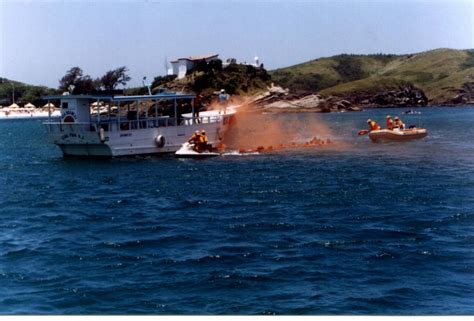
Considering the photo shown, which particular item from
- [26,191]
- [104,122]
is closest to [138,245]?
[26,191]

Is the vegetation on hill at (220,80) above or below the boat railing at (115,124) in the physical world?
Answer: above

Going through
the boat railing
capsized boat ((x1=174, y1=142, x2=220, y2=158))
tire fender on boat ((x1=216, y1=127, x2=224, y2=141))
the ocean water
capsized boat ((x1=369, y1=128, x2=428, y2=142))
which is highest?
the boat railing

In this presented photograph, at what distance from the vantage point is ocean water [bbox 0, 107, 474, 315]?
21.8 meters

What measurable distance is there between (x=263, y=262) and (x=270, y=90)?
17216 centimetres

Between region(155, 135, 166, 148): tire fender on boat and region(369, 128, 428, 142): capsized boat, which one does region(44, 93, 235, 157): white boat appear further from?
region(369, 128, 428, 142): capsized boat

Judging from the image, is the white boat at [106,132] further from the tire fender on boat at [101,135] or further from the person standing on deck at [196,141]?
the person standing on deck at [196,141]

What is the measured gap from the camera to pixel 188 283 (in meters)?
23.5

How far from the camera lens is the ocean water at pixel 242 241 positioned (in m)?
21.8

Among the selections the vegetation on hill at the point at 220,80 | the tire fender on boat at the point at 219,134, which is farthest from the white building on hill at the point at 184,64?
the tire fender on boat at the point at 219,134

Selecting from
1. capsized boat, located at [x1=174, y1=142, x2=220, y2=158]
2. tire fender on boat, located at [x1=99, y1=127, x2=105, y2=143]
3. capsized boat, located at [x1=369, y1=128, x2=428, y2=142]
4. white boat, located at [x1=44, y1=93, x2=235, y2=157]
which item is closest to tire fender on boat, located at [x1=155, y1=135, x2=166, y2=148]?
white boat, located at [x1=44, y1=93, x2=235, y2=157]

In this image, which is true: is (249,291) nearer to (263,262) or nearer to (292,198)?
(263,262)

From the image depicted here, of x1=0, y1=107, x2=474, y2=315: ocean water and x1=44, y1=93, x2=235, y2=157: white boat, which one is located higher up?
x1=44, y1=93, x2=235, y2=157: white boat

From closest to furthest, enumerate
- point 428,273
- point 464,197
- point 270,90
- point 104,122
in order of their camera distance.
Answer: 1. point 428,273
2. point 464,197
3. point 104,122
4. point 270,90

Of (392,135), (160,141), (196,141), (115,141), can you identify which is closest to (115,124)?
(115,141)
